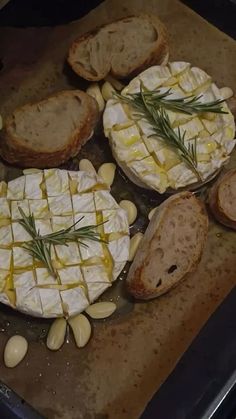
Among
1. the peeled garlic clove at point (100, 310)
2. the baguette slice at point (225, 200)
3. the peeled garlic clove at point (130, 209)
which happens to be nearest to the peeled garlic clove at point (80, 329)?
the peeled garlic clove at point (100, 310)

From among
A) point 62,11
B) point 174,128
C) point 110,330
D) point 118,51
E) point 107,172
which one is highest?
point 62,11

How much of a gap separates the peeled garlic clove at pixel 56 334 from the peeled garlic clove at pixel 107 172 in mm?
662

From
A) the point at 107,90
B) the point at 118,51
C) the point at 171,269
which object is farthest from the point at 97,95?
the point at 171,269

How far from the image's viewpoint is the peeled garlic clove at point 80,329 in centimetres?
262

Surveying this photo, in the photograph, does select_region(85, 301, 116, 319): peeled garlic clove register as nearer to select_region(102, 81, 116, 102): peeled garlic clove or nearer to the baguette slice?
the baguette slice

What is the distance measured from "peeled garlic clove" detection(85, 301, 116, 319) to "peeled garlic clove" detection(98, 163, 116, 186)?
0.56m

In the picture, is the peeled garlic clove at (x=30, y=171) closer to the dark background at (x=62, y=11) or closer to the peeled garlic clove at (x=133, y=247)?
the peeled garlic clove at (x=133, y=247)

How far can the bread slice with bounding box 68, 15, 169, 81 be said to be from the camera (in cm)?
298

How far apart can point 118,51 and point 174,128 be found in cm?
50

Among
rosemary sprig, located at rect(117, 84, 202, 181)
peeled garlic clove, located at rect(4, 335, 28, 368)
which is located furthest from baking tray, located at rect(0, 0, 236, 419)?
rosemary sprig, located at rect(117, 84, 202, 181)

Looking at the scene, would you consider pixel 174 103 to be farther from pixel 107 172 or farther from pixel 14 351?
pixel 14 351

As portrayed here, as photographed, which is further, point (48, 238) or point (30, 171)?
point (30, 171)

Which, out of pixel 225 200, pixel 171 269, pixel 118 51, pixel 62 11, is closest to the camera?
pixel 171 269

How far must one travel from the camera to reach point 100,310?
2.66 metres
